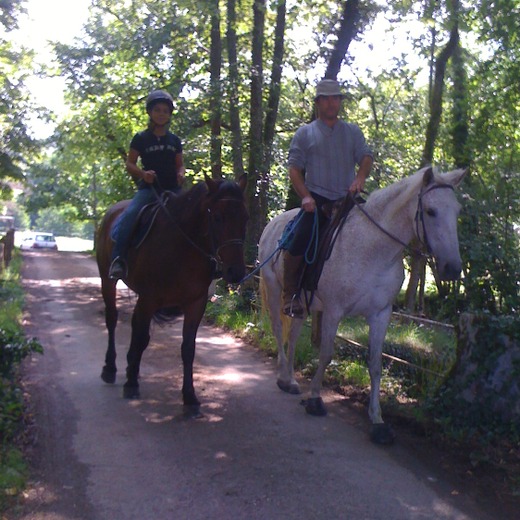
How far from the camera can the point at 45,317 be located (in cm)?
1438

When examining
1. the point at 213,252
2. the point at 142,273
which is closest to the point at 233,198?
the point at 213,252

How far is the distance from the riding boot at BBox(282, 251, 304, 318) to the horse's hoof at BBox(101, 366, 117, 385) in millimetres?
2354

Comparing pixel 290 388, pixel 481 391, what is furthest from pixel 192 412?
pixel 481 391

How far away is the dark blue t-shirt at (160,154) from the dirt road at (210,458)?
2383 millimetres

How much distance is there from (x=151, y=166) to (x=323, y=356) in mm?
2989

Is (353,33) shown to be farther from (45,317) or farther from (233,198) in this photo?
(45,317)

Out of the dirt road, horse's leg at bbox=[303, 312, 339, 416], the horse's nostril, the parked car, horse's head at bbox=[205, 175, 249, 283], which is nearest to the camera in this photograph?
the dirt road

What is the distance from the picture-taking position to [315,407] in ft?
22.9

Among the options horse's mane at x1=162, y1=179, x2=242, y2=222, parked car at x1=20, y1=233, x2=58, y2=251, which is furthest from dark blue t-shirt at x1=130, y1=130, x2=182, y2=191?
parked car at x1=20, y1=233, x2=58, y2=251

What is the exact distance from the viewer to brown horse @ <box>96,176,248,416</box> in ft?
21.5

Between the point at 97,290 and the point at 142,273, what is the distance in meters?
14.6

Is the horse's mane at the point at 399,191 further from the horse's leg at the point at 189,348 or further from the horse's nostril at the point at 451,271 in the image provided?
the horse's leg at the point at 189,348

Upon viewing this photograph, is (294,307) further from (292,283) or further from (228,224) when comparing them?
(228,224)

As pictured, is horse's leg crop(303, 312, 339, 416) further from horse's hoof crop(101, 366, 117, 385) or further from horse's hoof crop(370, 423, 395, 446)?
horse's hoof crop(101, 366, 117, 385)
